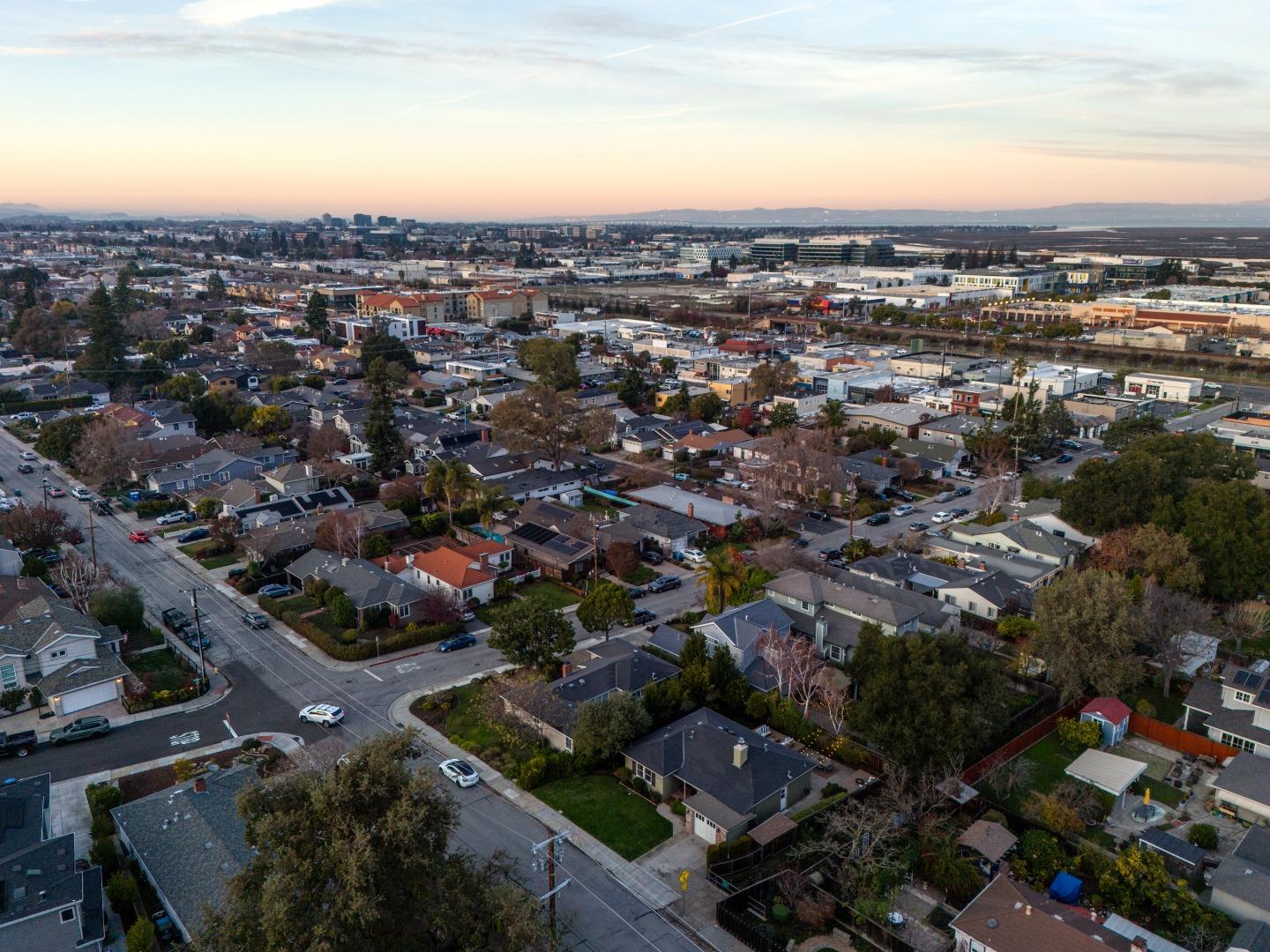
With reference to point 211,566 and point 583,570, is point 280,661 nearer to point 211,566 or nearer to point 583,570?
point 211,566

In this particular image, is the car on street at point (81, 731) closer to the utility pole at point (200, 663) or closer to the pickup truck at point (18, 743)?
the pickup truck at point (18, 743)

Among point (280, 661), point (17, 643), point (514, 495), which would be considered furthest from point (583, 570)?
point (17, 643)

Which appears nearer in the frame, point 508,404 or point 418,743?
point 418,743

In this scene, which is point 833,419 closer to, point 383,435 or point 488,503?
point 488,503

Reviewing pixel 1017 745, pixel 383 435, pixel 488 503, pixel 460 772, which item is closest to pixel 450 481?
pixel 488 503

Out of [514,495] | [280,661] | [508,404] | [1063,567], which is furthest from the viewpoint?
[508,404]

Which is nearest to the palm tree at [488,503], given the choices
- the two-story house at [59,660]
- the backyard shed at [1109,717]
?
the two-story house at [59,660]
